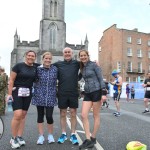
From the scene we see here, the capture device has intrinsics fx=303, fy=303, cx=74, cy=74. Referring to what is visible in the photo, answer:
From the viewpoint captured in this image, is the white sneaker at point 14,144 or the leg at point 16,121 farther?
the leg at point 16,121

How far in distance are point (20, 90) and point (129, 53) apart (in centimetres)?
5636

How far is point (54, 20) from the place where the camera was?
70750 mm

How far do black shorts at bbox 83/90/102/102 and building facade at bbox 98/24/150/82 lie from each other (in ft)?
176

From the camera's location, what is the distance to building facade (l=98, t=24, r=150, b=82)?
60.0 metres

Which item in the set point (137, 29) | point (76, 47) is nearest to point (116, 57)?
point (137, 29)

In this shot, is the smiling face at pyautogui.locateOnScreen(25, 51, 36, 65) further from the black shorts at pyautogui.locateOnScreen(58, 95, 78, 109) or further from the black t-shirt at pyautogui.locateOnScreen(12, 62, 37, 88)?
the black shorts at pyautogui.locateOnScreen(58, 95, 78, 109)

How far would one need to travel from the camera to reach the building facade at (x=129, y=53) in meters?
60.0

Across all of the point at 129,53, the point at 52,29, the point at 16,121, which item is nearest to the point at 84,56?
the point at 16,121

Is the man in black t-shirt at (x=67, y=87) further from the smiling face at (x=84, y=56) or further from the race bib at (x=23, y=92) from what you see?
the race bib at (x=23, y=92)

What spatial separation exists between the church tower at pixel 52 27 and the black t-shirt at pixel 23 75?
Result: 2514 inches

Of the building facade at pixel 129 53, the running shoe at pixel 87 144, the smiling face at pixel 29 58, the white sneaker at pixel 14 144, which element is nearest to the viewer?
the running shoe at pixel 87 144

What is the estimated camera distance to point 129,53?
200 feet

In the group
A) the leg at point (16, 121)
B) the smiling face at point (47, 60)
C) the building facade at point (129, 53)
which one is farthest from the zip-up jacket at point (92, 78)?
the building facade at point (129, 53)

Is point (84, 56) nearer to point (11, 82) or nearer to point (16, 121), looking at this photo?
point (11, 82)
